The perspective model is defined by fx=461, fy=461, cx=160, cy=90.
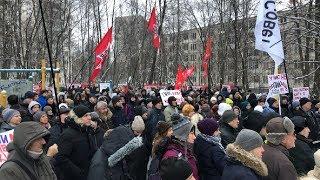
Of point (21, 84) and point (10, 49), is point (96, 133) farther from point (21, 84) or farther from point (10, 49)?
point (10, 49)

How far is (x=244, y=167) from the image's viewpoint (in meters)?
4.43

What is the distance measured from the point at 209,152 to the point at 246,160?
1518mm

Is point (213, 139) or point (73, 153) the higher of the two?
point (213, 139)

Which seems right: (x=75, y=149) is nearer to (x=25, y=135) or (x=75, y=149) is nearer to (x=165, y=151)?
(x=165, y=151)

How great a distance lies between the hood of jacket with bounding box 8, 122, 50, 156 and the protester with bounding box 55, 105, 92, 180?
6.67 feet

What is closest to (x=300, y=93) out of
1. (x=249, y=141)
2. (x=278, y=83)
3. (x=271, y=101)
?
(x=271, y=101)

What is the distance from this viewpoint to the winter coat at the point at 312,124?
1015 cm

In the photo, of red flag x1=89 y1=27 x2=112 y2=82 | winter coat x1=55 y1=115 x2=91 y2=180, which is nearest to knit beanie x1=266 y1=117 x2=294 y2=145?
winter coat x1=55 y1=115 x2=91 y2=180

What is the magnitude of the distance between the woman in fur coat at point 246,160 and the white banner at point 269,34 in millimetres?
5968

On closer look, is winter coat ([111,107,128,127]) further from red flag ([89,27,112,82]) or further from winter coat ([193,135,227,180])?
winter coat ([193,135,227,180])

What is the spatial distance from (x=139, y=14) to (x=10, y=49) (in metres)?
17.5

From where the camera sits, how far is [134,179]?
6121 mm

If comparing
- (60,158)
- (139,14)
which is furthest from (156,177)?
(139,14)

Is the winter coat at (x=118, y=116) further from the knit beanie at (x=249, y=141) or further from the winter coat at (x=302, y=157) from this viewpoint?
the knit beanie at (x=249, y=141)
